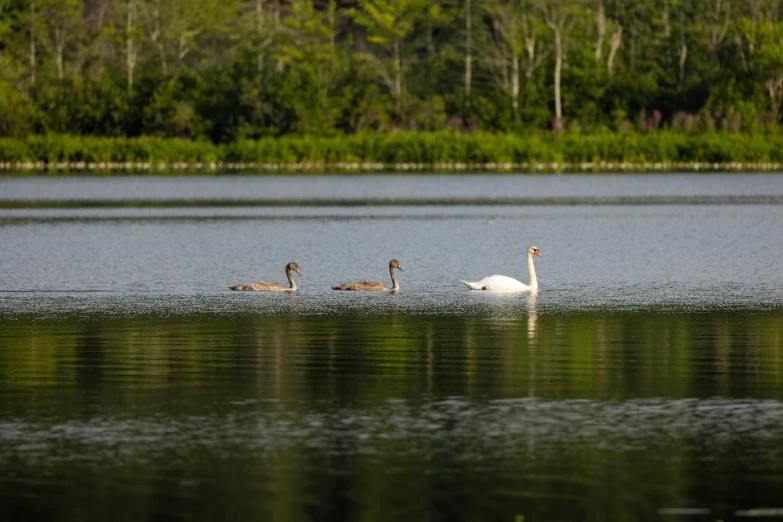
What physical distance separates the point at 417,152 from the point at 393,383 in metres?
67.0

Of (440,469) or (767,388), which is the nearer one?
(440,469)

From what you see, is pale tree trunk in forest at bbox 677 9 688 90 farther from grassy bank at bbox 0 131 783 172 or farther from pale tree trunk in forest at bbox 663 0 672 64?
grassy bank at bbox 0 131 783 172

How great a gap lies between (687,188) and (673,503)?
5454 centimetres

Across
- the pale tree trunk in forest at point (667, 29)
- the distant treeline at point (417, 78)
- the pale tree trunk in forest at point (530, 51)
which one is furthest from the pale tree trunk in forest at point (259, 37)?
the pale tree trunk in forest at point (667, 29)

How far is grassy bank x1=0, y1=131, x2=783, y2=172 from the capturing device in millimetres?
79438

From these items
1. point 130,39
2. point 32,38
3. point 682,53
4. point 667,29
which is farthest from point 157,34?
point 667,29

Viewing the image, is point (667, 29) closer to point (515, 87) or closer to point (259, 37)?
point (515, 87)

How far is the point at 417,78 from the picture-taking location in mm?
100500

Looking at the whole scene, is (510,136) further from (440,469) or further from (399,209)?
(440,469)

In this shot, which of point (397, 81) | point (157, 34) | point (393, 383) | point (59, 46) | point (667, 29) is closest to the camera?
point (393, 383)

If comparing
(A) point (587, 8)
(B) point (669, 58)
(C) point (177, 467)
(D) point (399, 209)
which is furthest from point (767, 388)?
(A) point (587, 8)

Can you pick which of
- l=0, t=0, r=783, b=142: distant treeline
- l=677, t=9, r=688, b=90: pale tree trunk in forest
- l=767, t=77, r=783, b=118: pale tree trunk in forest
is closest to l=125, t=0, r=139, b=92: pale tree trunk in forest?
l=0, t=0, r=783, b=142: distant treeline

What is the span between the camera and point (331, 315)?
77.1ft

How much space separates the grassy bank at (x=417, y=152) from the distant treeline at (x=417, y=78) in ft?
0.55
